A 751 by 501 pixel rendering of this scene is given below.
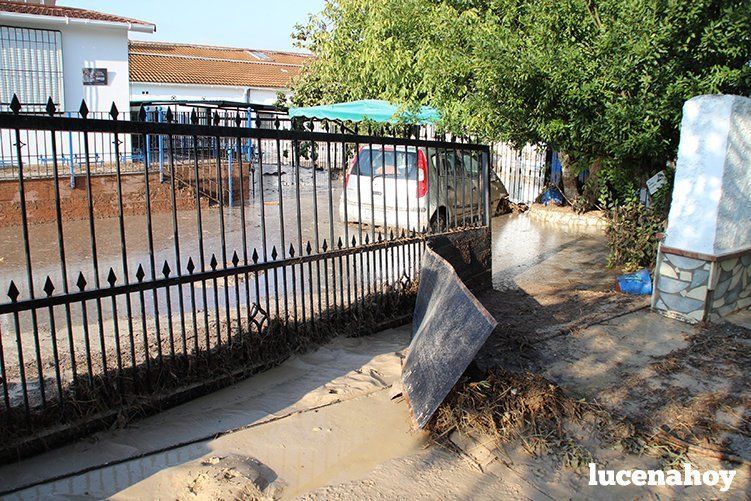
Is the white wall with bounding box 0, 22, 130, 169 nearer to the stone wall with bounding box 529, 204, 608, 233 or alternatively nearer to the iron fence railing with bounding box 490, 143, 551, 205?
the iron fence railing with bounding box 490, 143, 551, 205

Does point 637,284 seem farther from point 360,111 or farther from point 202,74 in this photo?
point 202,74

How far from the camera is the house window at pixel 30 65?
15.0 m

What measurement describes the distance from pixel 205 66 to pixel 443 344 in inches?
1193

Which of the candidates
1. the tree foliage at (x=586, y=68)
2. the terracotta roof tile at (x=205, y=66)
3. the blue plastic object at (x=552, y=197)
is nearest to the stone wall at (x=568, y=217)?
the blue plastic object at (x=552, y=197)

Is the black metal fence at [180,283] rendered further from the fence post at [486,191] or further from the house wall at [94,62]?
the house wall at [94,62]

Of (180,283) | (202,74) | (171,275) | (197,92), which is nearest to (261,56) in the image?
(202,74)

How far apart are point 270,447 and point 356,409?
29.4 inches

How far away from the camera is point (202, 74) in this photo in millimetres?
29156

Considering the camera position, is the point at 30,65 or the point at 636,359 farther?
the point at 30,65

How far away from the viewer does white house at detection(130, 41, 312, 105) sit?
87.9ft

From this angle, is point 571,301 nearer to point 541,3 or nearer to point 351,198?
point 541,3

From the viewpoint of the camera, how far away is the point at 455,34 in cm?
807

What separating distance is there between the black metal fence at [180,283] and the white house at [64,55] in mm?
4817

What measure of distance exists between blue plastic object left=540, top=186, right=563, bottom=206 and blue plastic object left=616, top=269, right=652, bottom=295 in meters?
7.45
